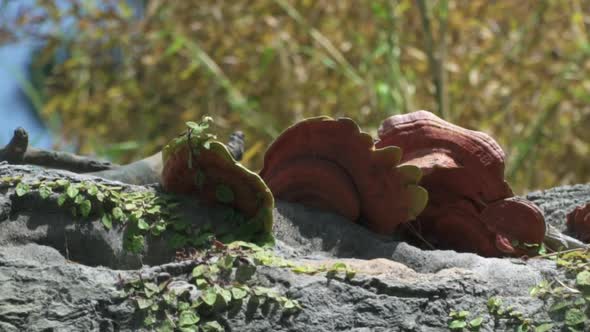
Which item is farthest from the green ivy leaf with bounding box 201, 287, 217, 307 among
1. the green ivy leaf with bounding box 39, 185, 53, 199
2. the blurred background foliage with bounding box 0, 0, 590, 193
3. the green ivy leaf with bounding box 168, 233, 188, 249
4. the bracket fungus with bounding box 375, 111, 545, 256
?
the blurred background foliage with bounding box 0, 0, 590, 193

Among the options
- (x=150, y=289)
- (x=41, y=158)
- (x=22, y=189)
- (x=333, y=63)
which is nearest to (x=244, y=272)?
(x=150, y=289)

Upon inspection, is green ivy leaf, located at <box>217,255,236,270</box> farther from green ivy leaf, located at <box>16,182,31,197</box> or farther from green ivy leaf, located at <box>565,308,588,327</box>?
green ivy leaf, located at <box>565,308,588,327</box>

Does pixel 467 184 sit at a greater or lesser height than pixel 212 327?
greater

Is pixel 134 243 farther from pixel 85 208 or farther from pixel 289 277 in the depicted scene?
pixel 289 277

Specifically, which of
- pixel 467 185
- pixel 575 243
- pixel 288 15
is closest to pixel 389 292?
pixel 467 185

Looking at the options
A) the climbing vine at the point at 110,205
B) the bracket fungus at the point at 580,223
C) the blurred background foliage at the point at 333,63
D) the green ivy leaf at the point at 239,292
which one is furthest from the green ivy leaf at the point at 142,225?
the blurred background foliage at the point at 333,63

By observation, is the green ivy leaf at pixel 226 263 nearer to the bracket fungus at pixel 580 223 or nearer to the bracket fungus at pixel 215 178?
the bracket fungus at pixel 215 178

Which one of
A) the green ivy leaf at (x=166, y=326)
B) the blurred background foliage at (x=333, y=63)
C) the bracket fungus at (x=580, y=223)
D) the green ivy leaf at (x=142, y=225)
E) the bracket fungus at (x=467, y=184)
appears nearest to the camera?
the green ivy leaf at (x=166, y=326)

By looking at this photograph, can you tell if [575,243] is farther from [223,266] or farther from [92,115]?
[92,115]
